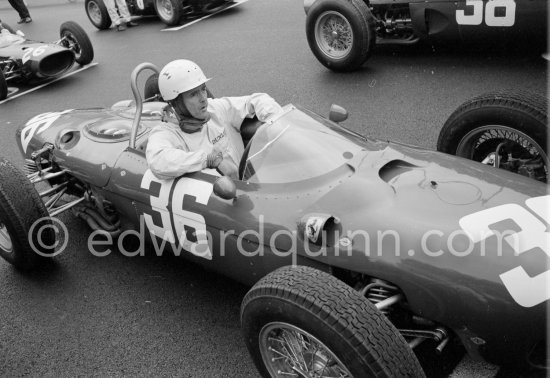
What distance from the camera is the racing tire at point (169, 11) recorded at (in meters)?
11.1

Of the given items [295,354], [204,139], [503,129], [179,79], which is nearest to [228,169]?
[204,139]

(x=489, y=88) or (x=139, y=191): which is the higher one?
(x=139, y=191)

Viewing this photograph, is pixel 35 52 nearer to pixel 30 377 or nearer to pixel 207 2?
pixel 207 2

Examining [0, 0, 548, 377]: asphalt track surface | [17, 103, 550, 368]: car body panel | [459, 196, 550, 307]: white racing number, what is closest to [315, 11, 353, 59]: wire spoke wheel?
[0, 0, 548, 377]: asphalt track surface

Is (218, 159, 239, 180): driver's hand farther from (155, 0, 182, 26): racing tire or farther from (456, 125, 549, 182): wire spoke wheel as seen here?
(155, 0, 182, 26): racing tire

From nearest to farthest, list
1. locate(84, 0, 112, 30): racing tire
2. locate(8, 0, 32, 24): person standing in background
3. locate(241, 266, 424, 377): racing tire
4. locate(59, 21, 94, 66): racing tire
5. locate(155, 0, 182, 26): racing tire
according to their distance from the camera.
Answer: locate(241, 266, 424, 377): racing tire
locate(59, 21, 94, 66): racing tire
locate(155, 0, 182, 26): racing tire
locate(84, 0, 112, 30): racing tire
locate(8, 0, 32, 24): person standing in background

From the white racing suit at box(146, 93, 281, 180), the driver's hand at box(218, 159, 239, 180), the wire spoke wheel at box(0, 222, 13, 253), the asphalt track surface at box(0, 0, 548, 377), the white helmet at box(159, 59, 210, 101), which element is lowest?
the asphalt track surface at box(0, 0, 548, 377)

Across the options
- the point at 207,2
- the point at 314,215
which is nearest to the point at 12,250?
the point at 314,215

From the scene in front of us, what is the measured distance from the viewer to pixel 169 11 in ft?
37.6

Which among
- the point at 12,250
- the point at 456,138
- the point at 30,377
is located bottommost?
the point at 30,377

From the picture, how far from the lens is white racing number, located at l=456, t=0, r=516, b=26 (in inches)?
246

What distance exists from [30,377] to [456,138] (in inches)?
124

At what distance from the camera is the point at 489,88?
6488mm

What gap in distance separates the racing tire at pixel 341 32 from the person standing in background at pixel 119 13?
237 inches
